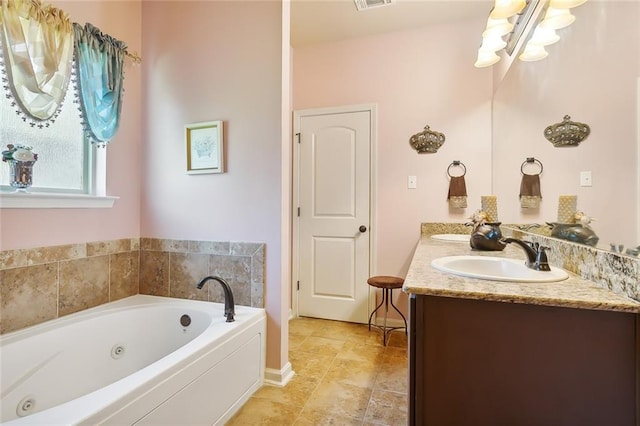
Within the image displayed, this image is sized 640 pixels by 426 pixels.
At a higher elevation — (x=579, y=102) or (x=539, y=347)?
(x=579, y=102)

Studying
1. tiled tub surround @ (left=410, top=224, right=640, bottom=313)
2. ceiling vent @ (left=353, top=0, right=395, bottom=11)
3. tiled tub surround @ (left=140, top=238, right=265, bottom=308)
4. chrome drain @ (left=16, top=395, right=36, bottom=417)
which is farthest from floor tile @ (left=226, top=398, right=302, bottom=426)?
ceiling vent @ (left=353, top=0, right=395, bottom=11)

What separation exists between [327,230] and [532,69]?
1.93m

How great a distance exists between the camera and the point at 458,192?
260cm

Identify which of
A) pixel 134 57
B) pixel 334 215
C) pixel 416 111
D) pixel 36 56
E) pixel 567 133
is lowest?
pixel 334 215

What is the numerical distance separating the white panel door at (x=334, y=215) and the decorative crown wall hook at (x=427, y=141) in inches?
16.7

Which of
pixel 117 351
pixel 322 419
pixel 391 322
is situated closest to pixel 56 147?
pixel 117 351

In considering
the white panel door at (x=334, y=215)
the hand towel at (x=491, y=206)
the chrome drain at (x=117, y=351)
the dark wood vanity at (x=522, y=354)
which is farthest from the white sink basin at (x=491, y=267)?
the chrome drain at (x=117, y=351)

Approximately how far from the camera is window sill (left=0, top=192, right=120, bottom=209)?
1459mm

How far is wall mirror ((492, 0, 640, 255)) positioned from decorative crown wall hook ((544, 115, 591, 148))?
23mm

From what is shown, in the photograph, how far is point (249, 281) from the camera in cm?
193

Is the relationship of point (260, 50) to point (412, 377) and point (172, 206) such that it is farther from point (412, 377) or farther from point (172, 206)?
point (412, 377)

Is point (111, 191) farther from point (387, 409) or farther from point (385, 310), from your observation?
point (385, 310)

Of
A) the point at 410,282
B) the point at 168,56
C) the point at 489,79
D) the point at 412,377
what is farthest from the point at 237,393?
the point at 489,79

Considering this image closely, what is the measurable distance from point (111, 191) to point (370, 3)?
7.73ft
